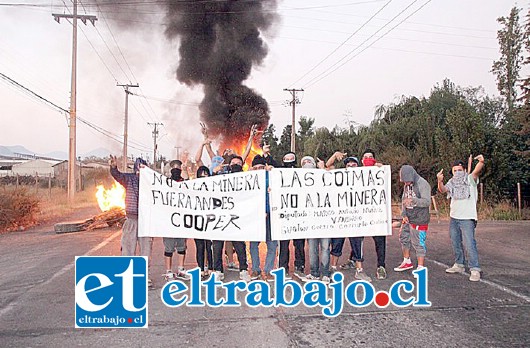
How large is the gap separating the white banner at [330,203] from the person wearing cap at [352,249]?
0.69 feet

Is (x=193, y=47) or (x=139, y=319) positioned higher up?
(x=193, y=47)

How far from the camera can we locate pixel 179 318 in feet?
17.1

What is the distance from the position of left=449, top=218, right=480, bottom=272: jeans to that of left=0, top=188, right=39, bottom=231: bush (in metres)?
12.0

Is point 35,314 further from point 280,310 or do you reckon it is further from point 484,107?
point 484,107

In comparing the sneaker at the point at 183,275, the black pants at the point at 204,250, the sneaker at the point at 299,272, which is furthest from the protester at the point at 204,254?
the sneaker at the point at 299,272

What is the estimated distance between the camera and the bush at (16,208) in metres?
13.7

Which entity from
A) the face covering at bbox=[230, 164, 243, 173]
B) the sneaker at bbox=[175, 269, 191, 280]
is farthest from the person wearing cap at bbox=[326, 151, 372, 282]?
the sneaker at bbox=[175, 269, 191, 280]

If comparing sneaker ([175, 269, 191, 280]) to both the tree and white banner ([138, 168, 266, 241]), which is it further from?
the tree

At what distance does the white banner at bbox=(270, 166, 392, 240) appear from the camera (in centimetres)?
673

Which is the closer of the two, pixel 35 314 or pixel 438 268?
pixel 35 314

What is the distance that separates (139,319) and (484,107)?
108 feet

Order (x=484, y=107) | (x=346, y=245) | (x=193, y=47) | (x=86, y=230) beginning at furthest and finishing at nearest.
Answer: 1. (x=484, y=107)
2. (x=193, y=47)
3. (x=86, y=230)
4. (x=346, y=245)

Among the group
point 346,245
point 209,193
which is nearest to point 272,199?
point 209,193

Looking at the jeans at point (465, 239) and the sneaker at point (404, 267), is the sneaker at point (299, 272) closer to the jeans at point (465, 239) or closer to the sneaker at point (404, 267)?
the sneaker at point (404, 267)
